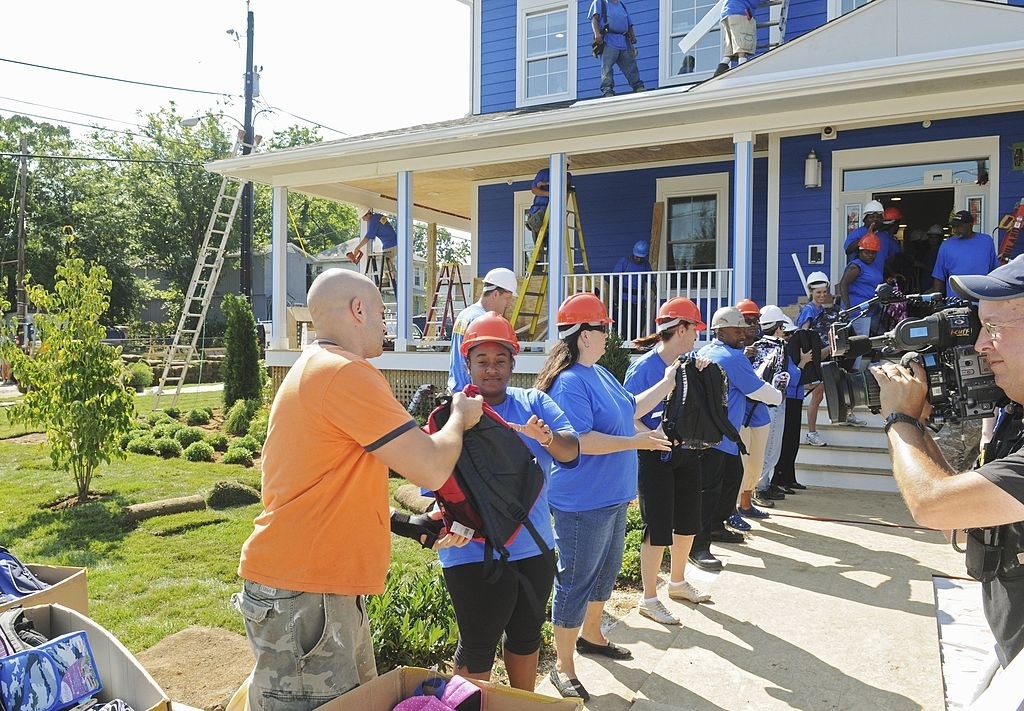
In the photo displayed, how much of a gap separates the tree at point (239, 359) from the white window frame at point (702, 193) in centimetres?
785

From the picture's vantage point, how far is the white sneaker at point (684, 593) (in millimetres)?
4487

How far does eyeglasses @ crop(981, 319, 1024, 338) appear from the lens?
1790 mm

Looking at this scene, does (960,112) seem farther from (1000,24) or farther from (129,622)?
(129,622)

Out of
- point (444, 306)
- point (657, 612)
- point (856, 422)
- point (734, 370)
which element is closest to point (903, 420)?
point (657, 612)

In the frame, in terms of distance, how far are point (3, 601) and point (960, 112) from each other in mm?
9588

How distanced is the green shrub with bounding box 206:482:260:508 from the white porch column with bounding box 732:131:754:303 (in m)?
5.75

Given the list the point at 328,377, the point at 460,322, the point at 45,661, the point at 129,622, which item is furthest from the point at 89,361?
the point at 328,377

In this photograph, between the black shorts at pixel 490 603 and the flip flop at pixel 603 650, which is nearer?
the black shorts at pixel 490 603

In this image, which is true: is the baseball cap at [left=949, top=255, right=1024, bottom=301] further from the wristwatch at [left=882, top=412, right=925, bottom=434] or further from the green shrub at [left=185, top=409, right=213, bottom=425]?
the green shrub at [left=185, top=409, right=213, bottom=425]

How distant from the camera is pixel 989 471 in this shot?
5.56ft

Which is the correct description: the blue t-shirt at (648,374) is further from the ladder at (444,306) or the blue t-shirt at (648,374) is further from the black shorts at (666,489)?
the ladder at (444,306)

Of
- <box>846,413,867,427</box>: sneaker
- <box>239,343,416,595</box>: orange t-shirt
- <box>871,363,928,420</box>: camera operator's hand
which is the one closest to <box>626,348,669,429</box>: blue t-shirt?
<box>871,363,928,420</box>: camera operator's hand

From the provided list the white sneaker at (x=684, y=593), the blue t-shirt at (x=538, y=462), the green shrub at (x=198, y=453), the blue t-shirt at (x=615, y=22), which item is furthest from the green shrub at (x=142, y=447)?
the blue t-shirt at (x=615, y=22)

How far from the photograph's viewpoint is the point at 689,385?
414 centimetres
